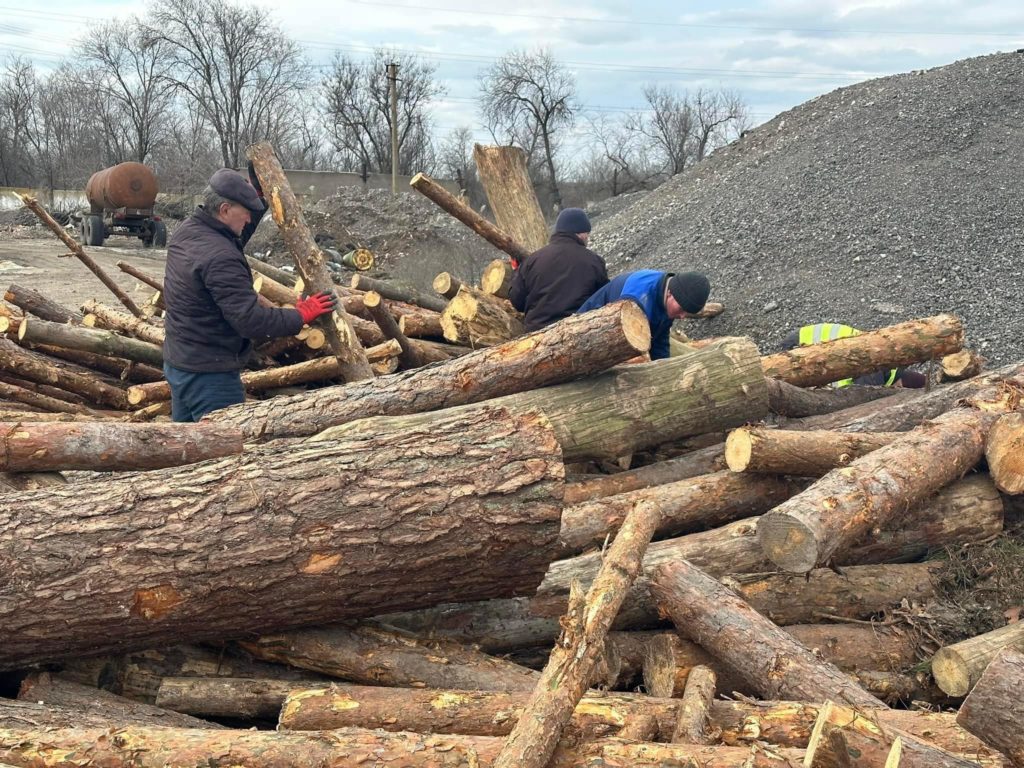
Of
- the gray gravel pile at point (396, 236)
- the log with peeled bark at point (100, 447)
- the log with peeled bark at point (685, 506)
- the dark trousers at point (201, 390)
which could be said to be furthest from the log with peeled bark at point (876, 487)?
the gray gravel pile at point (396, 236)

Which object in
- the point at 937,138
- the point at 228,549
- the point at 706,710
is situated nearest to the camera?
the point at 706,710

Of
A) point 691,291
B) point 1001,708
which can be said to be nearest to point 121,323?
point 691,291

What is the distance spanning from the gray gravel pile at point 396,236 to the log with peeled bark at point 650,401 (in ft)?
43.0

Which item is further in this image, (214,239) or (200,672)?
(214,239)

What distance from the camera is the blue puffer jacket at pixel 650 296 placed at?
5.50m

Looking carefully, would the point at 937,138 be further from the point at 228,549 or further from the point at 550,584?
the point at 228,549

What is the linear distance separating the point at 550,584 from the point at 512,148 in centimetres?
634

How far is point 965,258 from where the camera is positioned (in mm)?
10875

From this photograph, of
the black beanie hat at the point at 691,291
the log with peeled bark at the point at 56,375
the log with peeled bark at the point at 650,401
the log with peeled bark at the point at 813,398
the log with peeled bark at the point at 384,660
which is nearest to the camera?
the log with peeled bark at the point at 384,660

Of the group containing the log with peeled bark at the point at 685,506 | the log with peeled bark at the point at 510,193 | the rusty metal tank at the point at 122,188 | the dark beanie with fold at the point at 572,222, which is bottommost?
the log with peeled bark at the point at 685,506

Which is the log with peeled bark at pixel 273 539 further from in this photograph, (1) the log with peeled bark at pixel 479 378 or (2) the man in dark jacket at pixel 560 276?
(2) the man in dark jacket at pixel 560 276

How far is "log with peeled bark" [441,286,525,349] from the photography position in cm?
645

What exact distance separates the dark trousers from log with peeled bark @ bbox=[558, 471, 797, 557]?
7.46 ft

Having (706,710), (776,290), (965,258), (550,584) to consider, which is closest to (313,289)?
(550,584)
